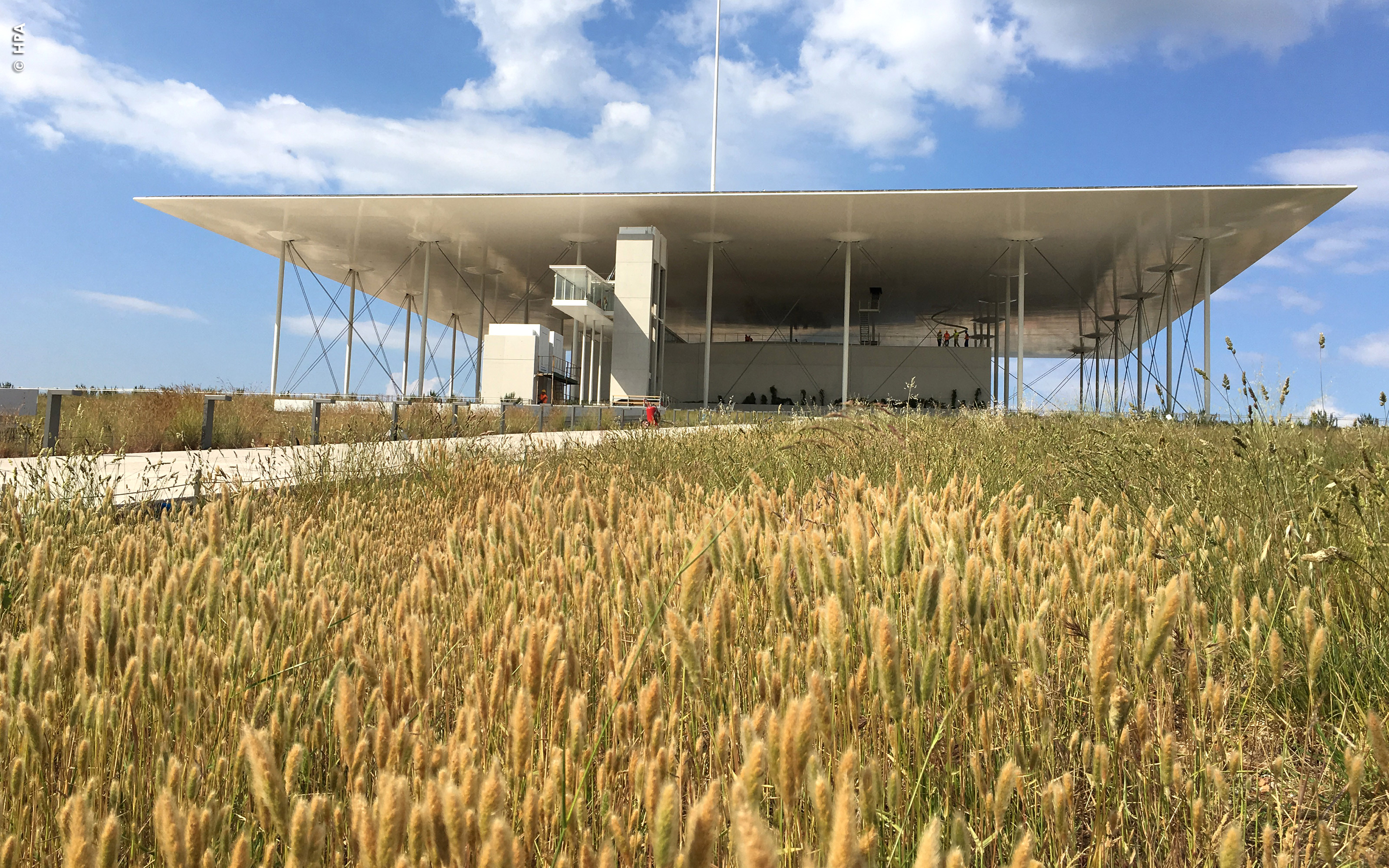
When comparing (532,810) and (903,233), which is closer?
(532,810)

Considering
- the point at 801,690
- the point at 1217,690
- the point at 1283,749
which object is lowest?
the point at 1283,749

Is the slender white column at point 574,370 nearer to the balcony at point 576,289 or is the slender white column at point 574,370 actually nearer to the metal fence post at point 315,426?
the balcony at point 576,289

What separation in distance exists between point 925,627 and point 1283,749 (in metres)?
0.74

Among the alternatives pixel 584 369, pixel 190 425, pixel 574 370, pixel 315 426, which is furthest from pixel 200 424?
pixel 584 369

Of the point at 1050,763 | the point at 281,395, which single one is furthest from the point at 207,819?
the point at 281,395

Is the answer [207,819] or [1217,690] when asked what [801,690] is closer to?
[1217,690]

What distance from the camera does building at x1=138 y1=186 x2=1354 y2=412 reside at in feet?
81.1

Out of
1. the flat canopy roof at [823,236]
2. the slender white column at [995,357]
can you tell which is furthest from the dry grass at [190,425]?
the slender white column at [995,357]

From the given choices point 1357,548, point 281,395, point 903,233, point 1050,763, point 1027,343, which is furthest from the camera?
point 1027,343

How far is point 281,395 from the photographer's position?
2955cm

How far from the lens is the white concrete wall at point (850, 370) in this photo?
36.6 m

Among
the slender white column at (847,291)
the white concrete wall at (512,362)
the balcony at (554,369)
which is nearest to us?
the slender white column at (847,291)

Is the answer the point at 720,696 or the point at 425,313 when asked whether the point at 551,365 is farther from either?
the point at 720,696

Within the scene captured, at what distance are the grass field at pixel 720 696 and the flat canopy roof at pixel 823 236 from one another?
21.8 metres
